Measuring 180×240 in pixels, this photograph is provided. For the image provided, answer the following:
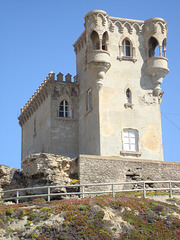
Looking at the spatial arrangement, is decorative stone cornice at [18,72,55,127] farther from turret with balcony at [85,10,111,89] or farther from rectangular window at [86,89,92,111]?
turret with balcony at [85,10,111,89]

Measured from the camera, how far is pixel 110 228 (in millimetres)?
25344

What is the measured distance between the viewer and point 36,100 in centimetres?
4928

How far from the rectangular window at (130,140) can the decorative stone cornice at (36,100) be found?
8821 mm

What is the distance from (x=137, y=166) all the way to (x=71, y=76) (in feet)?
46.8

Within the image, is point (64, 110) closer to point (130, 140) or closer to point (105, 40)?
point (105, 40)

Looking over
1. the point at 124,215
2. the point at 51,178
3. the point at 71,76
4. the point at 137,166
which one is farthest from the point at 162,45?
the point at 124,215

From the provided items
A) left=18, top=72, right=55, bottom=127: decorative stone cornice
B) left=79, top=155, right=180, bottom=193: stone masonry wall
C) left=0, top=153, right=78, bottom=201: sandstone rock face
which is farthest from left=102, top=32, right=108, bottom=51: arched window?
left=0, top=153, right=78, bottom=201: sandstone rock face

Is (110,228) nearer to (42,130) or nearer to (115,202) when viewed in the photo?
(115,202)

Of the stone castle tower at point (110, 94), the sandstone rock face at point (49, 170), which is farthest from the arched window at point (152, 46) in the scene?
the sandstone rock face at point (49, 170)

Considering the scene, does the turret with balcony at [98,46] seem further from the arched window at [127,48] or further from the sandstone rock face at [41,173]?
the sandstone rock face at [41,173]

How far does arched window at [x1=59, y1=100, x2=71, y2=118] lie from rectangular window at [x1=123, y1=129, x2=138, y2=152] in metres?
6.85

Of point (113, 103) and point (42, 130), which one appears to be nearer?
point (113, 103)

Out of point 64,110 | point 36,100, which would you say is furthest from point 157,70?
point 36,100

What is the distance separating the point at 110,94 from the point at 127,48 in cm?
483
